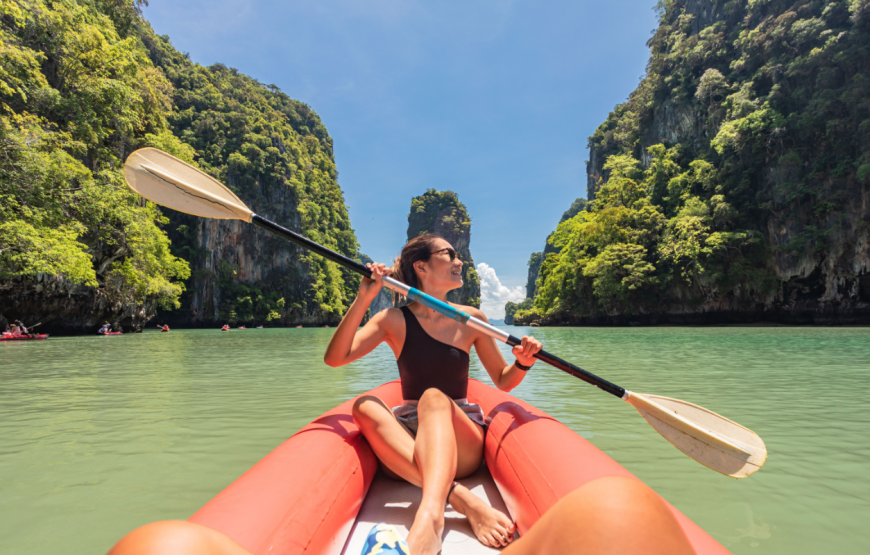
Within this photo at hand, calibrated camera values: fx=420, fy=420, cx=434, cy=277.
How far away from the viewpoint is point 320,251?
2.65 meters

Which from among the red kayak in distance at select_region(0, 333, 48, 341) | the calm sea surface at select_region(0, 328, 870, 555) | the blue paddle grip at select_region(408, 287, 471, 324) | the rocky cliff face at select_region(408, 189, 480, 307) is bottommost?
the red kayak in distance at select_region(0, 333, 48, 341)

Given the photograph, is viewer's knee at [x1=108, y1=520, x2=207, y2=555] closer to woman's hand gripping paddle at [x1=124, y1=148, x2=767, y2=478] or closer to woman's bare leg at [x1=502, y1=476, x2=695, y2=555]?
woman's bare leg at [x1=502, y1=476, x2=695, y2=555]

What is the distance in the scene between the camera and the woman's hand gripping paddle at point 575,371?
207 cm

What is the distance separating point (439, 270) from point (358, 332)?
1.85ft

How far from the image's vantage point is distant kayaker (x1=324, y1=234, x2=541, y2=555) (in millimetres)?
1514

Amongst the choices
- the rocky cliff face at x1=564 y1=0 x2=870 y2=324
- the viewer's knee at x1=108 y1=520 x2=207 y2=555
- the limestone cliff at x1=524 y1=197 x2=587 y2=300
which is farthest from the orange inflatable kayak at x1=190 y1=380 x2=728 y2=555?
the limestone cliff at x1=524 y1=197 x2=587 y2=300

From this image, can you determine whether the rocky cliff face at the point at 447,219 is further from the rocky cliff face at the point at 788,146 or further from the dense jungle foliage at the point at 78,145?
the dense jungle foliage at the point at 78,145

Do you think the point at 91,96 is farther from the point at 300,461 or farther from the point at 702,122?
the point at 702,122

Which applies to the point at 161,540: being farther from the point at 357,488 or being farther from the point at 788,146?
the point at 788,146

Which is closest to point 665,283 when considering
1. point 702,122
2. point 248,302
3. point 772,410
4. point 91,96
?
point 702,122

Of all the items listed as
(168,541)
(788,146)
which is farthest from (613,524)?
(788,146)

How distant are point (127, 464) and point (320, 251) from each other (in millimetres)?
1941

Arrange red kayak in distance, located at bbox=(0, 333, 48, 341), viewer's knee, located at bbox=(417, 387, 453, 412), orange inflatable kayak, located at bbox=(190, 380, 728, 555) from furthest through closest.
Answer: red kayak in distance, located at bbox=(0, 333, 48, 341), viewer's knee, located at bbox=(417, 387, 453, 412), orange inflatable kayak, located at bbox=(190, 380, 728, 555)

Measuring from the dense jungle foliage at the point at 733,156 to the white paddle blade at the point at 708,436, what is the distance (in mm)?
25180
